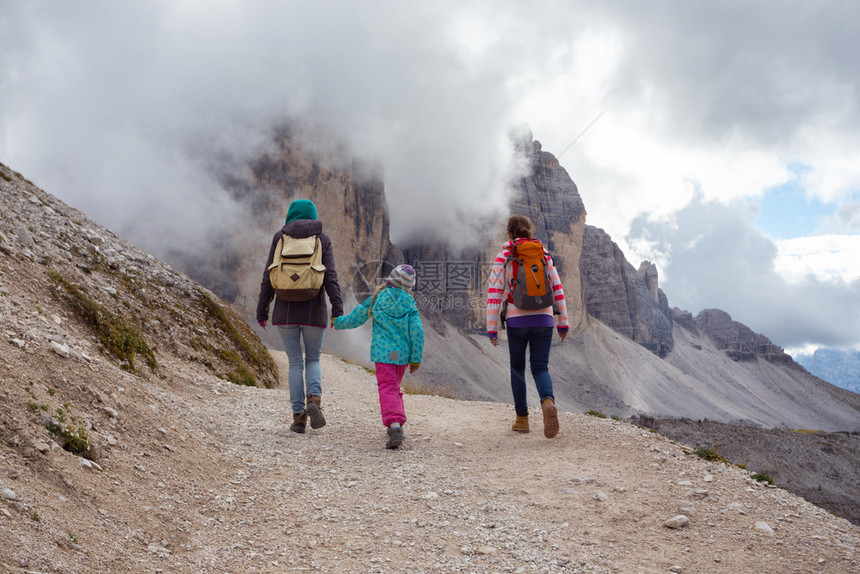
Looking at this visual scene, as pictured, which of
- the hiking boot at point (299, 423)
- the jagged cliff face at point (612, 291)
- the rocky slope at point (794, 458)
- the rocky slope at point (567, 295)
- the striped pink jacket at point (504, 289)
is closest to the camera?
the hiking boot at point (299, 423)

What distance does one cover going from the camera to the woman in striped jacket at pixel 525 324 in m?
8.09

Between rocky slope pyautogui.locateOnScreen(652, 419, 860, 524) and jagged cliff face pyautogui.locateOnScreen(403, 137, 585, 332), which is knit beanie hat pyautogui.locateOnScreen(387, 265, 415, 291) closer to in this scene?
rocky slope pyautogui.locateOnScreen(652, 419, 860, 524)

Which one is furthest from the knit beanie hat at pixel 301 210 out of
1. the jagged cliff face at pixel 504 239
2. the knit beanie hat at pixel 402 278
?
the jagged cliff face at pixel 504 239

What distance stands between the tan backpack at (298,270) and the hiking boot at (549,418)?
3.65 m

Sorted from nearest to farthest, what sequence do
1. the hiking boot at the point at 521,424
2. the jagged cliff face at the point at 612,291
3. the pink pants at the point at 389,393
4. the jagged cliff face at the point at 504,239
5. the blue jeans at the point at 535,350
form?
the pink pants at the point at 389,393 → the blue jeans at the point at 535,350 → the hiking boot at the point at 521,424 → the jagged cliff face at the point at 504,239 → the jagged cliff face at the point at 612,291

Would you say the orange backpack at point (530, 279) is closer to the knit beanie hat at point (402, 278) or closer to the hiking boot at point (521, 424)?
the knit beanie hat at point (402, 278)

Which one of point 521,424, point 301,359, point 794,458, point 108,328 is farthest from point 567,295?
point 108,328

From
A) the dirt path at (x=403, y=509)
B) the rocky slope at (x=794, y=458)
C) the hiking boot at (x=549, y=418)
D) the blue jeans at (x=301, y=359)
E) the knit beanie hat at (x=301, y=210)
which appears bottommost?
the rocky slope at (x=794, y=458)

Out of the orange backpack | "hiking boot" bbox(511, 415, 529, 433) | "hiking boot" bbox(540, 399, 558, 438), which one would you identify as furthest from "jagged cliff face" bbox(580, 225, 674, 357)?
"hiking boot" bbox(540, 399, 558, 438)

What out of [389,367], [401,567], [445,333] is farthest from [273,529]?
[445,333]

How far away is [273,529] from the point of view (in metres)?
4.66

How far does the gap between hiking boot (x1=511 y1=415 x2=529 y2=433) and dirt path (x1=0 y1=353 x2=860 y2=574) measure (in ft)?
2.66

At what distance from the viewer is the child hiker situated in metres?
7.69

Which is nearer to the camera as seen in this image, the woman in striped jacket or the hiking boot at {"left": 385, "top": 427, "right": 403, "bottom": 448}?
the hiking boot at {"left": 385, "top": 427, "right": 403, "bottom": 448}
